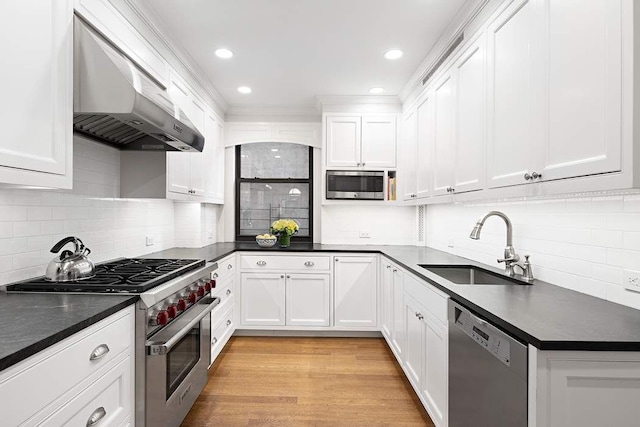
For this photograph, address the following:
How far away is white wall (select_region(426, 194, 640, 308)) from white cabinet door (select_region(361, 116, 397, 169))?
1624mm

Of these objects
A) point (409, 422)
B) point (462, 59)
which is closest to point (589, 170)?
point (462, 59)

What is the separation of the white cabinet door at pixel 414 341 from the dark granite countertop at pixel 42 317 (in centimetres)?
168

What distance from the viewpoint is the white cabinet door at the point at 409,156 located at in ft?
11.8

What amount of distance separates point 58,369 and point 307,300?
2810 mm

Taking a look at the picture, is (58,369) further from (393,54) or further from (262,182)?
(262,182)

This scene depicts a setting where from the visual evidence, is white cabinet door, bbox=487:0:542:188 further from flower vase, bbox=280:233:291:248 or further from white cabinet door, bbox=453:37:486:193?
flower vase, bbox=280:233:291:248

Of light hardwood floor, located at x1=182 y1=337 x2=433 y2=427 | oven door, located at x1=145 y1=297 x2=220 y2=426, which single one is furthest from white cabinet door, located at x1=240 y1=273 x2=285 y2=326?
oven door, located at x1=145 y1=297 x2=220 y2=426

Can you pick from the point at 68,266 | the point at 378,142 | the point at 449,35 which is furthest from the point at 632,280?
the point at 378,142

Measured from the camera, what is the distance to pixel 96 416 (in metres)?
1.39

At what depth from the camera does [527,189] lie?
1.70m

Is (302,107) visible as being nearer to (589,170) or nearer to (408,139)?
(408,139)

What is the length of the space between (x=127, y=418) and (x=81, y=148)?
1568 millimetres

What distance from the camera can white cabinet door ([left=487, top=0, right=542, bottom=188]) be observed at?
5.44 ft

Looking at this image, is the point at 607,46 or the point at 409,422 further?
the point at 409,422
